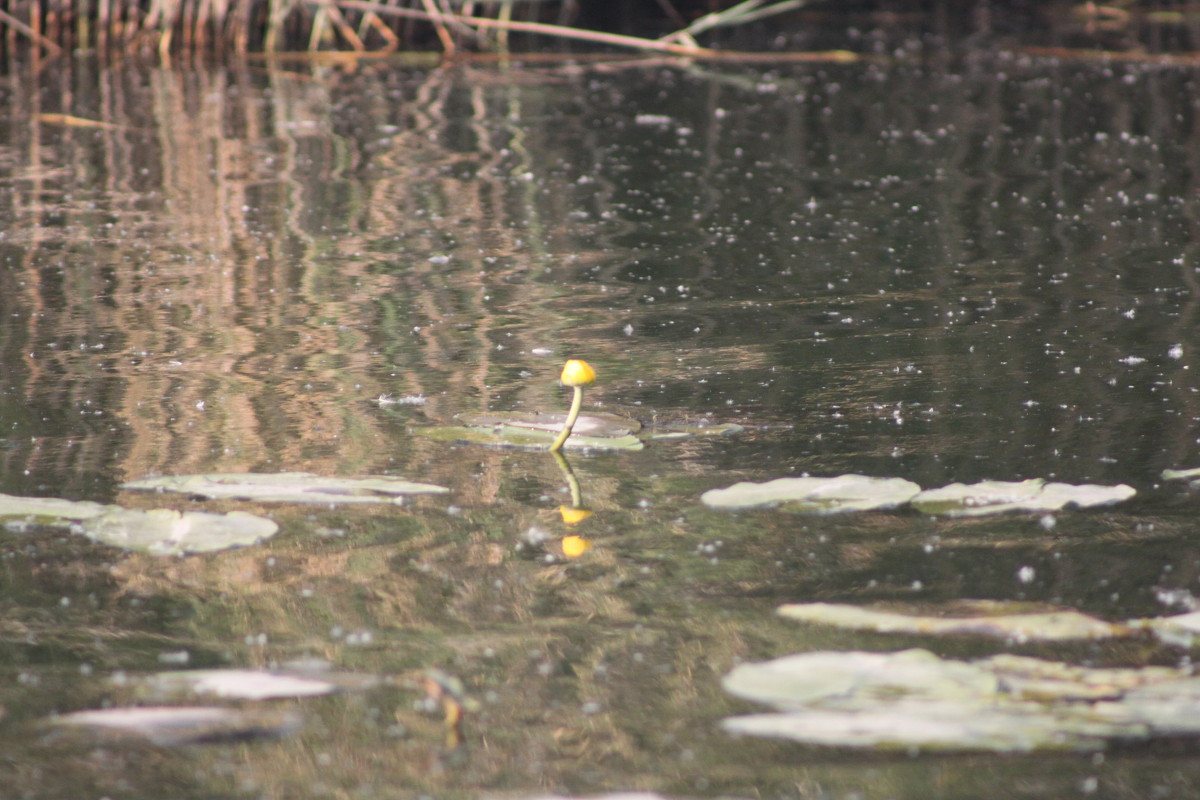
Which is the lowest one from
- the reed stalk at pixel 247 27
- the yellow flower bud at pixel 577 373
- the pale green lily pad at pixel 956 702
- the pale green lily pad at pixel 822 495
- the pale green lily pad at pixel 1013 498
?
the reed stalk at pixel 247 27

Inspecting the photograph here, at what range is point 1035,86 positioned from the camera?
10.2 meters

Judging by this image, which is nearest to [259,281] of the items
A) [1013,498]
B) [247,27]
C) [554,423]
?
[554,423]

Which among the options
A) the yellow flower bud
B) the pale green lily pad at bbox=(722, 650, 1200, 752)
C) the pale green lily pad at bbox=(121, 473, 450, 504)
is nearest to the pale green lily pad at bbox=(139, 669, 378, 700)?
the pale green lily pad at bbox=(722, 650, 1200, 752)

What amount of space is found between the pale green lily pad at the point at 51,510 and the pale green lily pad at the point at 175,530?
0.02 metres

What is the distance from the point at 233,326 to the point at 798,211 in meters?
2.73

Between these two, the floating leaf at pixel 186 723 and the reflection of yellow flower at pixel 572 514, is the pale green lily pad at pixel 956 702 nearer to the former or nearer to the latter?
the floating leaf at pixel 186 723

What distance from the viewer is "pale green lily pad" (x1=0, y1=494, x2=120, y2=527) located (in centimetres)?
265

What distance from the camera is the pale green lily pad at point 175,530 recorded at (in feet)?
8.27

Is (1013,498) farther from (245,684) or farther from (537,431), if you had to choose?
(245,684)

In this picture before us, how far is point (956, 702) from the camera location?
1.89 metres

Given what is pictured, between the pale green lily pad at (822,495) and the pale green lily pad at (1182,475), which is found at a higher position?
the pale green lily pad at (1182,475)

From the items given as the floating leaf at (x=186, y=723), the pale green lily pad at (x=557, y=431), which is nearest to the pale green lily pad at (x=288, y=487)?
the pale green lily pad at (x=557, y=431)

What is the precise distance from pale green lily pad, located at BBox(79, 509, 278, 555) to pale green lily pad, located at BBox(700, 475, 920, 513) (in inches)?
33.8

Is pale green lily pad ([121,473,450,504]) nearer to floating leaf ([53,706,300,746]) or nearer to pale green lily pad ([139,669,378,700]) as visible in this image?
pale green lily pad ([139,669,378,700])
